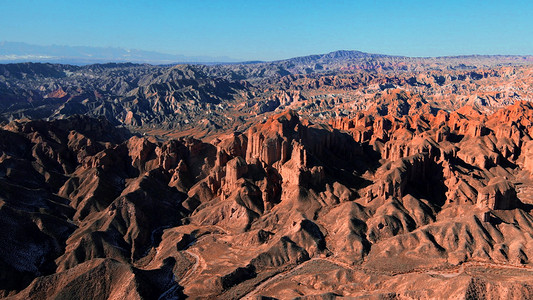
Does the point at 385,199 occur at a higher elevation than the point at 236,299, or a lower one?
higher

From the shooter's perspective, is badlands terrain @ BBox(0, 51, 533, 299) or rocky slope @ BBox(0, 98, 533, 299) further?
rocky slope @ BBox(0, 98, 533, 299)

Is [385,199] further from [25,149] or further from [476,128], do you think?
[25,149]

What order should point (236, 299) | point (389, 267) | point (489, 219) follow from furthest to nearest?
point (489, 219), point (389, 267), point (236, 299)

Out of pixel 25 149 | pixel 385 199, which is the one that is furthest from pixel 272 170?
pixel 25 149

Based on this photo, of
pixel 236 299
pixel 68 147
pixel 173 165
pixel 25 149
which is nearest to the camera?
pixel 236 299

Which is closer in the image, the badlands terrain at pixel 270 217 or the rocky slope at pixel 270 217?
the badlands terrain at pixel 270 217

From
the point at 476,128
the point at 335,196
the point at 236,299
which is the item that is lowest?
the point at 236,299

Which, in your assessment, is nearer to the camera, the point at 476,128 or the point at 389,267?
the point at 389,267

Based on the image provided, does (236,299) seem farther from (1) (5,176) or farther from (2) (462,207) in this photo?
(1) (5,176)

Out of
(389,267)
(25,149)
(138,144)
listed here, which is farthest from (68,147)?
(389,267)
